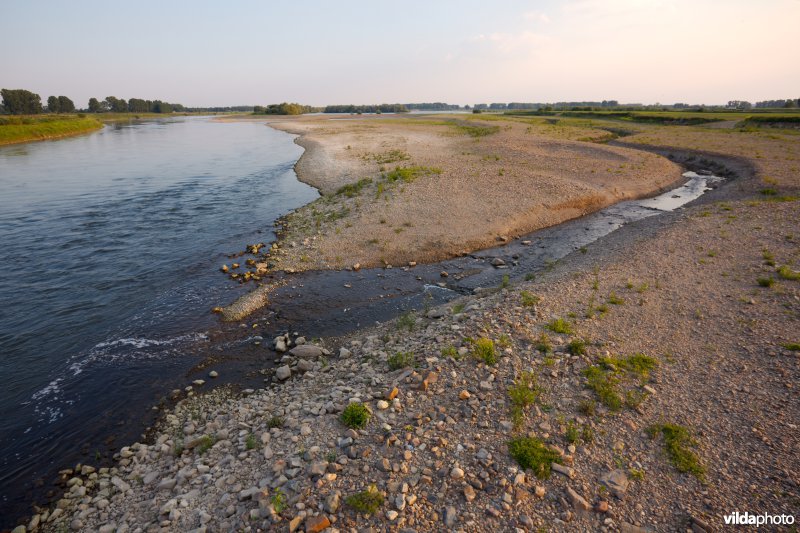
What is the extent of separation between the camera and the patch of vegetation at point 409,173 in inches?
1428

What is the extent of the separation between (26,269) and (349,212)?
1852 cm

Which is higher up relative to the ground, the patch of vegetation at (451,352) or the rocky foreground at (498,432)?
the patch of vegetation at (451,352)

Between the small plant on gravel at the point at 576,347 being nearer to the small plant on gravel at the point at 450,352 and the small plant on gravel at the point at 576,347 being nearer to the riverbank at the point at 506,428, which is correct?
the riverbank at the point at 506,428

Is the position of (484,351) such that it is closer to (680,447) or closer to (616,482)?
(616,482)

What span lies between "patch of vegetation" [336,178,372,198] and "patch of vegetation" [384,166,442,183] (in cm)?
208

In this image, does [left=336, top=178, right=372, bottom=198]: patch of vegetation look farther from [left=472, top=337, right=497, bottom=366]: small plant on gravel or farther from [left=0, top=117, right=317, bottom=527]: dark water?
[left=472, top=337, right=497, bottom=366]: small plant on gravel

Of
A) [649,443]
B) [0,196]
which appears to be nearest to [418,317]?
[649,443]

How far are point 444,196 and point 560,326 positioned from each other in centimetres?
2034

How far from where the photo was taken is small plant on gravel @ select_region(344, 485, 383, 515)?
→ 7281mm

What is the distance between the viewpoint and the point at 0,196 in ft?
117

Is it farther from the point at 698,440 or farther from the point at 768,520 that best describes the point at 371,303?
the point at 768,520

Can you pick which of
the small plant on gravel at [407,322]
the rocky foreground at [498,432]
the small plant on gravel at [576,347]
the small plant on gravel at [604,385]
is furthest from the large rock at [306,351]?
the small plant on gravel at [604,385]

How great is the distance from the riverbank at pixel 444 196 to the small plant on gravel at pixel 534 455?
1421cm

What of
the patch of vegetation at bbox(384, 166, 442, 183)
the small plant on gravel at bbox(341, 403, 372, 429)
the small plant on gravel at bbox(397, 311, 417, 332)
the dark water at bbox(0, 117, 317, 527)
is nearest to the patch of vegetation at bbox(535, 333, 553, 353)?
the small plant on gravel at bbox(397, 311, 417, 332)
